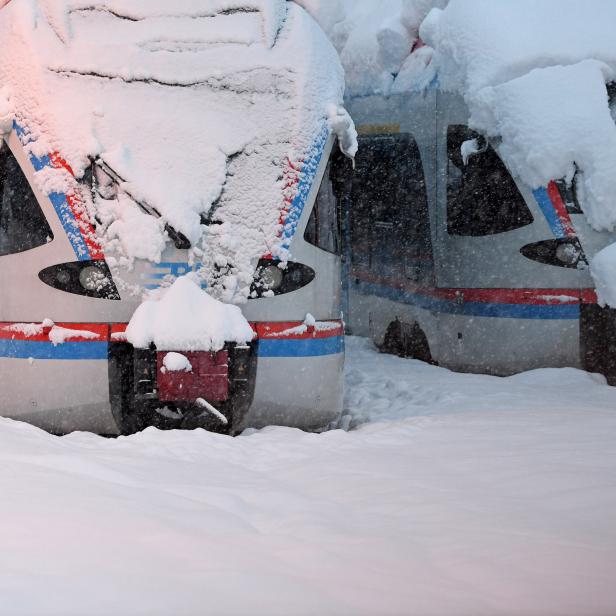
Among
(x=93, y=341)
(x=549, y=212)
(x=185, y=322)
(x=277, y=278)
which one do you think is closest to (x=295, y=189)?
(x=277, y=278)

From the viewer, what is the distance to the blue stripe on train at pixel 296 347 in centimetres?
602

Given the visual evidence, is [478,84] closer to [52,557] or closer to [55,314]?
[55,314]

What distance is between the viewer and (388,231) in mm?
10758

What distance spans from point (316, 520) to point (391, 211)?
22.7ft

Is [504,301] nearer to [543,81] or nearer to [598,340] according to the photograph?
[598,340]

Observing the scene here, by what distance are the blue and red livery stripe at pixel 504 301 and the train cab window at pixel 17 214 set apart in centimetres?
446

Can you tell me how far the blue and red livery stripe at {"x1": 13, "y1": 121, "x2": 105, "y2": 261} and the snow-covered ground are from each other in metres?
1.00

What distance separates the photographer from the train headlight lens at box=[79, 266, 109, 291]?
5867mm

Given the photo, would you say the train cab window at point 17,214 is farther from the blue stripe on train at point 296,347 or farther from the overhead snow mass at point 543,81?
the overhead snow mass at point 543,81

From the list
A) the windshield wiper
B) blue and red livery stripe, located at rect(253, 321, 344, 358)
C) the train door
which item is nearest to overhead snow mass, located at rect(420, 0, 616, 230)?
the train door

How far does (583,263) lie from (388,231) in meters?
2.45

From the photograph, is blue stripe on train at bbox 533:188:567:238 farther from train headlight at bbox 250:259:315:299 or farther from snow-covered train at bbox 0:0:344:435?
train headlight at bbox 250:259:315:299

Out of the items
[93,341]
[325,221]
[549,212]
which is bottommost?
[93,341]

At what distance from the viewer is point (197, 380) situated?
5.63 metres
